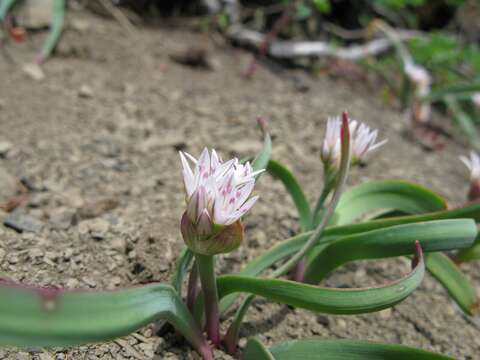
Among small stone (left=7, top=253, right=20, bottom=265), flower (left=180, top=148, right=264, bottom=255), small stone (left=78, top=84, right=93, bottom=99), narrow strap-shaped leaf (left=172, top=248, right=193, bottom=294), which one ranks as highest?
flower (left=180, top=148, right=264, bottom=255)

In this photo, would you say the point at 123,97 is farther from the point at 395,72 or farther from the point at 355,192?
the point at 395,72

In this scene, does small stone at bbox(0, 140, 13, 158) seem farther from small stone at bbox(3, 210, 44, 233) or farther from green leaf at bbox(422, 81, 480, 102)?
green leaf at bbox(422, 81, 480, 102)

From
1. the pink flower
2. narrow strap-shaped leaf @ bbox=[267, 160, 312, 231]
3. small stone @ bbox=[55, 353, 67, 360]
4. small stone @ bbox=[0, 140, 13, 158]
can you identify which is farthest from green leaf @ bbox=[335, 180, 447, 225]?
small stone @ bbox=[0, 140, 13, 158]

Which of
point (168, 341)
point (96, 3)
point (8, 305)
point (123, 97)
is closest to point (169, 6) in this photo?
point (96, 3)

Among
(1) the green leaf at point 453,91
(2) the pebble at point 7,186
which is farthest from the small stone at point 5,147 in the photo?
(1) the green leaf at point 453,91

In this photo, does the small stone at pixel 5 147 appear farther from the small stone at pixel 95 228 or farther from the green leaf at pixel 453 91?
the green leaf at pixel 453 91

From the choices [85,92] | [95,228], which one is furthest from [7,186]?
[85,92]

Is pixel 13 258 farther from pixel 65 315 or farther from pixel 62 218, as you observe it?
pixel 65 315
